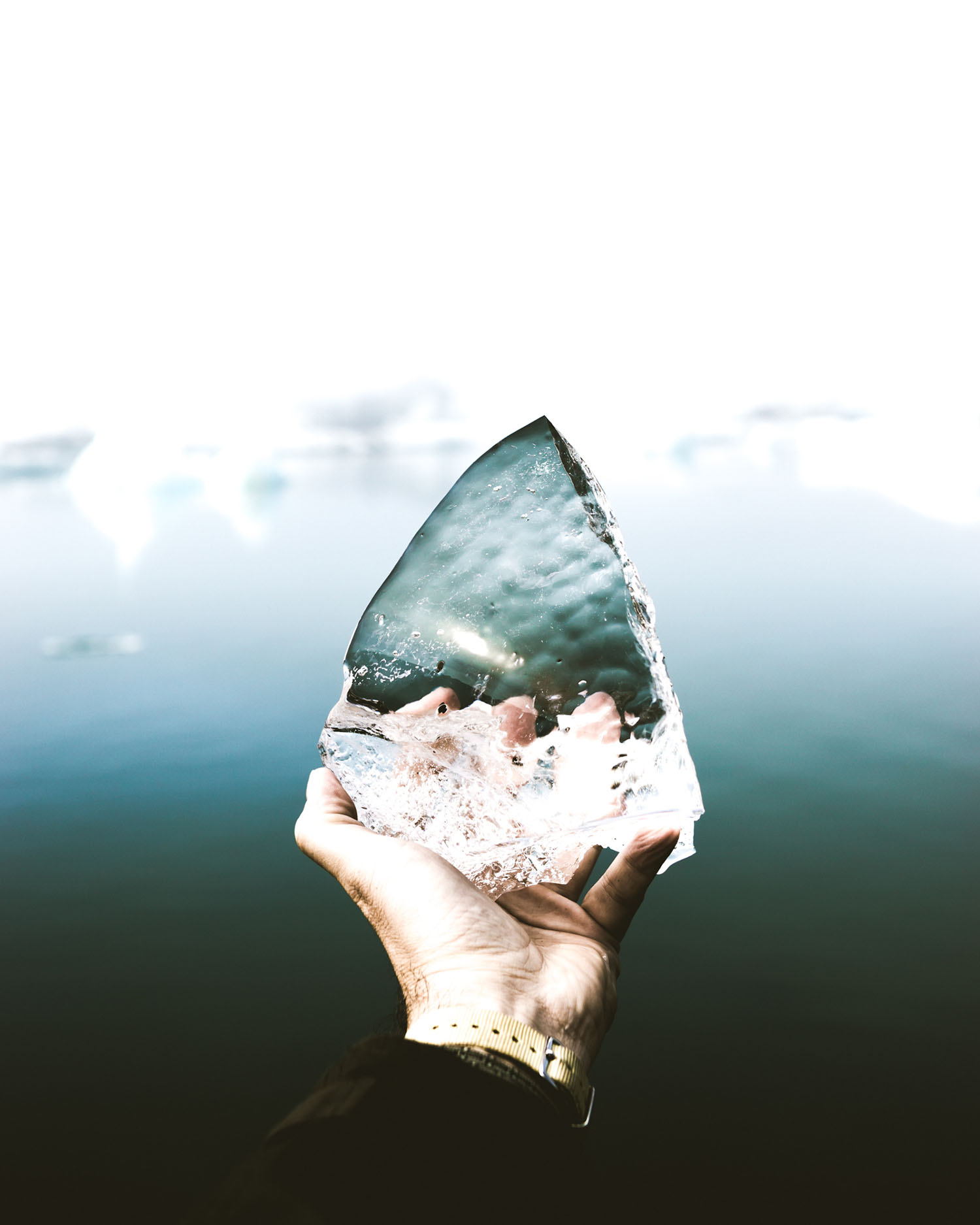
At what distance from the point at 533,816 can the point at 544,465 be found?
0.58 m

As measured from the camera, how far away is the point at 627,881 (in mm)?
1334

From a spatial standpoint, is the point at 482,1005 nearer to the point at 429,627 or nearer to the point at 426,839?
the point at 426,839

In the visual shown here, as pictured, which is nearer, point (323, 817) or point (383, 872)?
point (383, 872)

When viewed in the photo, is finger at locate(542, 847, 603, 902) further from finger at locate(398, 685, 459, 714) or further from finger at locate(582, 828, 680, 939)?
finger at locate(398, 685, 459, 714)

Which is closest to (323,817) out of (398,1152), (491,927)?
(491,927)

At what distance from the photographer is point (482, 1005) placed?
107 cm

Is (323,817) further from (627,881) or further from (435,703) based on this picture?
(627,881)

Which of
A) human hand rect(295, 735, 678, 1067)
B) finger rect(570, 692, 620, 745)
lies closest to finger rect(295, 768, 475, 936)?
human hand rect(295, 735, 678, 1067)

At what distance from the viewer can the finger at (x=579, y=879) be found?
1.46 m

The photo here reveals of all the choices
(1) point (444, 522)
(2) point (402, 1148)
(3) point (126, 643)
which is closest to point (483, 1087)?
(2) point (402, 1148)

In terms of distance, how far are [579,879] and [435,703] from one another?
42cm

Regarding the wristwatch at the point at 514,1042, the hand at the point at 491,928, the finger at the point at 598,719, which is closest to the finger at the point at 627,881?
the hand at the point at 491,928

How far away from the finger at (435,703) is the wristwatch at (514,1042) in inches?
18.9

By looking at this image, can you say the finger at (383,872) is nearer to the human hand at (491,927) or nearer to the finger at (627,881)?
the human hand at (491,927)
